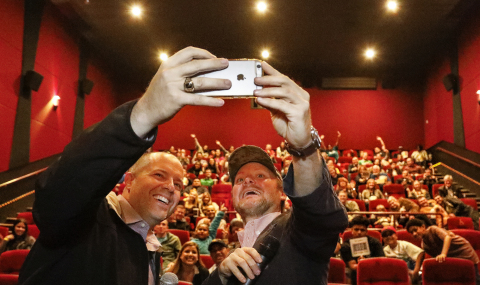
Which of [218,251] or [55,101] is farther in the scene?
[55,101]

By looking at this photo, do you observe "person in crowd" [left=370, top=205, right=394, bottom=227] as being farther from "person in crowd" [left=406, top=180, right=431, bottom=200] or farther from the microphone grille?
the microphone grille

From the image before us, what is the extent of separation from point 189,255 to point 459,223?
14.6ft

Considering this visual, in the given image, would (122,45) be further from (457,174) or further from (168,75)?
(168,75)

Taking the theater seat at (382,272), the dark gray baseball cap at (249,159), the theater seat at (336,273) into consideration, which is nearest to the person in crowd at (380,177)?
the theater seat at (382,272)

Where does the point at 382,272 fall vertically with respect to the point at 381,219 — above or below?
below

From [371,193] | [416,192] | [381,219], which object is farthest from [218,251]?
[416,192]

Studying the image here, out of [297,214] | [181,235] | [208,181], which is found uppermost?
[208,181]

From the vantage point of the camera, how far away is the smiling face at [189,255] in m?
4.46

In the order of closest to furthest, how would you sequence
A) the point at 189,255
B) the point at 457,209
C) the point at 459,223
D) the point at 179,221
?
the point at 189,255 < the point at 459,223 < the point at 179,221 < the point at 457,209

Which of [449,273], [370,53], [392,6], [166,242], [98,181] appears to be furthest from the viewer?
[370,53]

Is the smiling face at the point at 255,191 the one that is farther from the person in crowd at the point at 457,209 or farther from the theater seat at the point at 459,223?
the person in crowd at the point at 457,209

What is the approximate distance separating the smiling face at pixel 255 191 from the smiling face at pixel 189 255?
300 centimetres

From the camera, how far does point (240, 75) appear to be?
86cm

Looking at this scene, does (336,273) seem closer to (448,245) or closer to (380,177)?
(448,245)
